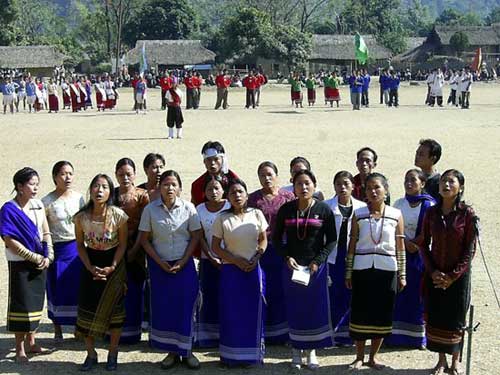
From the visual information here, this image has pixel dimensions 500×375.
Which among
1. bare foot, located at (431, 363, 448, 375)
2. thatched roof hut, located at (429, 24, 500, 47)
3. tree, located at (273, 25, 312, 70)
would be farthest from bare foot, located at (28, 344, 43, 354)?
thatched roof hut, located at (429, 24, 500, 47)

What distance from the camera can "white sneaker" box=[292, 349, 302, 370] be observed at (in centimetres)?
637

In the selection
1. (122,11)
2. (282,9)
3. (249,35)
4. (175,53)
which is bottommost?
(175,53)

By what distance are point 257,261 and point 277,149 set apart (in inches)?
512

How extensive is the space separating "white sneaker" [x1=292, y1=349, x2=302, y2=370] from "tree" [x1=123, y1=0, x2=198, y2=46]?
72760 millimetres

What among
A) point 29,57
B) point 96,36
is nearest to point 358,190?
point 29,57

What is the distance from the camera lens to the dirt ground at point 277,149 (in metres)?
6.66

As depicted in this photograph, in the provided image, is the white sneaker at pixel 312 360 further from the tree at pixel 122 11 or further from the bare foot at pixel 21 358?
the tree at pixel 122 11

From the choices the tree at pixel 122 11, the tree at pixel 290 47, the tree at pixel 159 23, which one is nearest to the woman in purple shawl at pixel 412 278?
the tree at pixel 290 47

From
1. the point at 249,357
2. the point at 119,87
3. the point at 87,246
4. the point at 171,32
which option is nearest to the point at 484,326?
the point at 249,357

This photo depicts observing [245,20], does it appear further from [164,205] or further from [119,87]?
[164,205]

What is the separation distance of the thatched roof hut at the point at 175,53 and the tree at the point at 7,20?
32.2 ft

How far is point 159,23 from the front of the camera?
3049 inches

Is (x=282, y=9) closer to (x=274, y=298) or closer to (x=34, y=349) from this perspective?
(x=274, y=298)

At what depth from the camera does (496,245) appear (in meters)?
10.1
